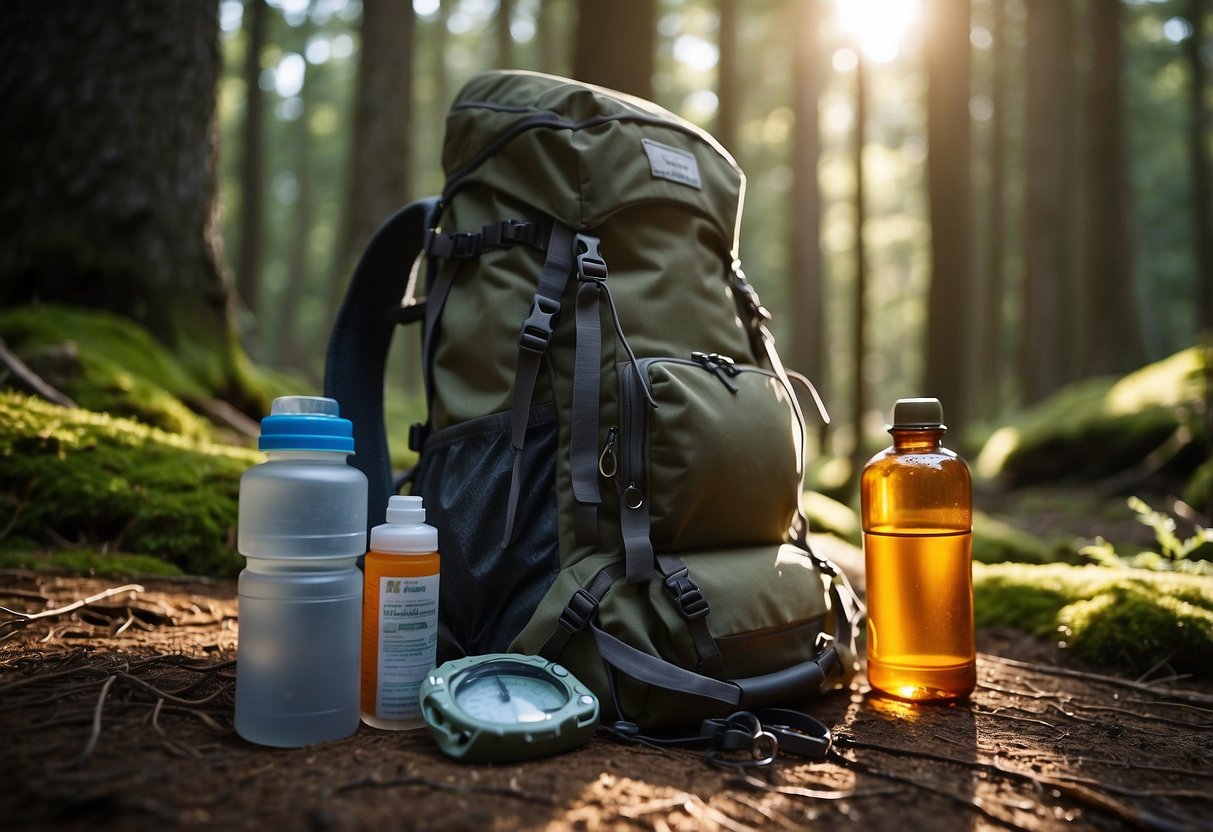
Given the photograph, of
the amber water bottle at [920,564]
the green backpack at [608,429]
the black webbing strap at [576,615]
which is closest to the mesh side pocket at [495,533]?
the green backpack at [608,429]

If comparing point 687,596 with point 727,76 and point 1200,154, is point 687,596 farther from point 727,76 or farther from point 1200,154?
point 1200,154

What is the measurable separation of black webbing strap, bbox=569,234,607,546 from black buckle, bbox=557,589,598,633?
18 cm

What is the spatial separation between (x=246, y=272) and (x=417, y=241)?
1219cm

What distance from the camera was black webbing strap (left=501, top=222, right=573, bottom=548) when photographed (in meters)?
2.20

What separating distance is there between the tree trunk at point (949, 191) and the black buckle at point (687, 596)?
276 inches

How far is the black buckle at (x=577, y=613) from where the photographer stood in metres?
2.04

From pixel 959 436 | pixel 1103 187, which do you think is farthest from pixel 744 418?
pixel 1103 187

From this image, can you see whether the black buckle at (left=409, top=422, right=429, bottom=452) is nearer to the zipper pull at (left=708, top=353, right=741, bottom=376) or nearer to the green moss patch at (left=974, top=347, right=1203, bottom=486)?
the zipper pull at (left=708, top=353, right=741, bottom=376)

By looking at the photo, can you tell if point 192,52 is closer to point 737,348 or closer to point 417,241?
point 417,241

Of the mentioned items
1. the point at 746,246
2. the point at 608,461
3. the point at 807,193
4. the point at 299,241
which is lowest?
the point at 608,461

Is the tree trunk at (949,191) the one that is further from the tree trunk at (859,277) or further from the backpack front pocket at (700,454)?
the backpack front pocket at (700,454)

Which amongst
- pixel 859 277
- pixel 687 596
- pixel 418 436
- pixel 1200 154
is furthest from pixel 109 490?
pixel 1200 154

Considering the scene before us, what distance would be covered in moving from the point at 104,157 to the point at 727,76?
941cm

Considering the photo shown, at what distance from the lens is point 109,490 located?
2.96 m
